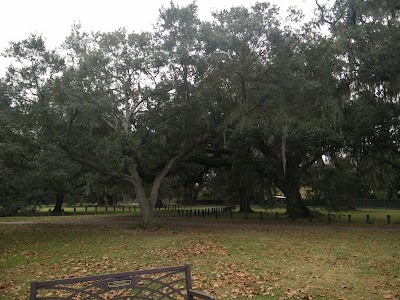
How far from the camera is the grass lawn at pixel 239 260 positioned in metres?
7.59

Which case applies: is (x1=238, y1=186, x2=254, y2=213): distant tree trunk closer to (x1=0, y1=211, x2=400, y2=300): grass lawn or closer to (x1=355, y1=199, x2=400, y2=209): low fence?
(x1=0, y1=211, x2=400, y2=300): grass lawn

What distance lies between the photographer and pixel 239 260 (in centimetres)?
1072

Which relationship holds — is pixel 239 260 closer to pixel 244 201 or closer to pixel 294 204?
pixel 294 204

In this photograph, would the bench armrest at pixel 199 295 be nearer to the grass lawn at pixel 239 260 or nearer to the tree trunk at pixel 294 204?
the grass lawn at pixel 239 260

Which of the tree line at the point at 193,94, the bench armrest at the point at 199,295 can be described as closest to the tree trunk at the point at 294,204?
the tree line at the point at 193,94

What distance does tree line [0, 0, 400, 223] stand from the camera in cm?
1733

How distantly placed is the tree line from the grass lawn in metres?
4.14

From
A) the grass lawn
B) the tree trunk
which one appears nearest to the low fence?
the tree trunk

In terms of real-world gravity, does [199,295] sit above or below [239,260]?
above

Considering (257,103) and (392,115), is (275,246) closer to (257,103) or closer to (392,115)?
(257,103)

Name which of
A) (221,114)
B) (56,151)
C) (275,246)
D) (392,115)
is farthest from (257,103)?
(56,151)

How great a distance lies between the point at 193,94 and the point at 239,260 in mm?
11886

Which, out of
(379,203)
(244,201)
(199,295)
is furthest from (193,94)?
(379,203)

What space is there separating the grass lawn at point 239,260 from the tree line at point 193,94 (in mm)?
4144
